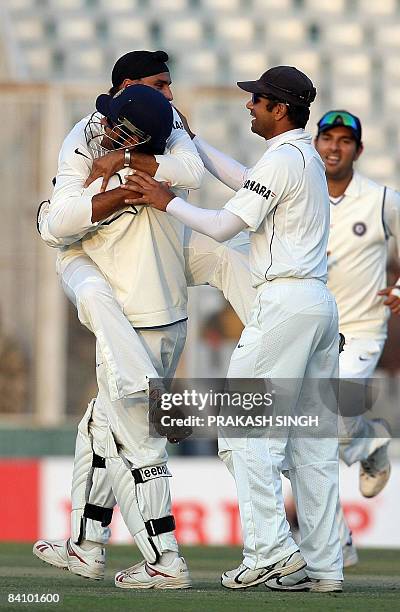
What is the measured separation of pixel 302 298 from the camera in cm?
482

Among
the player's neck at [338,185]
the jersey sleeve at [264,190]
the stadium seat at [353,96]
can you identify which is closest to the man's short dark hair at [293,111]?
the jersey sleeve at [264,190]

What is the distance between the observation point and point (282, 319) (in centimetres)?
479

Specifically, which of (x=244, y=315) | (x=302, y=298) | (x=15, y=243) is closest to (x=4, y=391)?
(x=15, y=243)

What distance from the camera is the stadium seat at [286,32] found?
52.9 ft

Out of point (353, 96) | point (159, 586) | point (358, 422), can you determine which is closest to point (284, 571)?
point (159, 586)

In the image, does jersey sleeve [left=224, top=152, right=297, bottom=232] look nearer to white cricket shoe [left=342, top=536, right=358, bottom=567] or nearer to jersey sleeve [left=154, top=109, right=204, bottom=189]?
jersey sleeve [left=154, top=109, right=204, bottom=189]

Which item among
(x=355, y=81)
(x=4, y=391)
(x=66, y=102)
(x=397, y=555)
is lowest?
(x=397, y=555)

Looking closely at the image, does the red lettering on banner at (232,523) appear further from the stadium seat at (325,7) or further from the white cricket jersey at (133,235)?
the stadium seat at (325,7)

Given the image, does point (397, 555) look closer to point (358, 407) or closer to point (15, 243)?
point (358, 407)

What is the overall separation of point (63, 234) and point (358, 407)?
2485mm

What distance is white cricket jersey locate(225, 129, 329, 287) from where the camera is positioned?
4.79m

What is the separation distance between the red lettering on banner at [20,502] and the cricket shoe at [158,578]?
4894 mm

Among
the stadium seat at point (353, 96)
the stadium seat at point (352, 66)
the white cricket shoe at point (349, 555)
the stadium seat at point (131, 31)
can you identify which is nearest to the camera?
the white cricket shoe at point (349, 555)

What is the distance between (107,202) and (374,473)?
2990 millimetres
